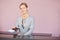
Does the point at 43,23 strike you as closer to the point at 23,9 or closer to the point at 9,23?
the point at 9,23

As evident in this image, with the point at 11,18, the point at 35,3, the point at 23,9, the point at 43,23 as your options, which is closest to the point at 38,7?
the point at 35,3

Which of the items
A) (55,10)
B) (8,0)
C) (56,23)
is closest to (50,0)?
(55,10)

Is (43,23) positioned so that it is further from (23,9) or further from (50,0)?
(23,9)

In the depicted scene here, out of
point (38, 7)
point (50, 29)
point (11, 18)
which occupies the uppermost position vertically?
point (38, 7)

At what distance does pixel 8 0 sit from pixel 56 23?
164 cm

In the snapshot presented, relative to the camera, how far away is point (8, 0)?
16.7 feet

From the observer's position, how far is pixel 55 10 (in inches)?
194

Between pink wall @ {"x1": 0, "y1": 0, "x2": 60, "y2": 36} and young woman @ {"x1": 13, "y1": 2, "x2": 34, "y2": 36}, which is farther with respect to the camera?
pink wall @ {"x1": 0, "y1": 0, "x2": 60, "y2": 36}

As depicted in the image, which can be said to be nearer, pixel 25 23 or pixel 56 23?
pixel 25 23

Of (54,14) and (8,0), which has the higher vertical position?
(8,0)

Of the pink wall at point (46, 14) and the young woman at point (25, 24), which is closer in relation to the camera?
the young woman at point (25, 24)

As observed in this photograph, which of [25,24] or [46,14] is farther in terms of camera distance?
[46,14]

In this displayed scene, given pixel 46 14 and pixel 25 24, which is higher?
pixel 46 14

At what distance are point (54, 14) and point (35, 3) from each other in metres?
0.66
